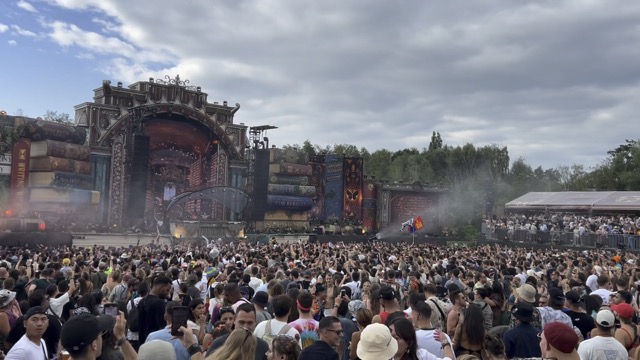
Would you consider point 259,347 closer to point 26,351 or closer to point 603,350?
point 26,351

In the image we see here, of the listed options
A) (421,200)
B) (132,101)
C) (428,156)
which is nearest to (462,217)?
(421,200)

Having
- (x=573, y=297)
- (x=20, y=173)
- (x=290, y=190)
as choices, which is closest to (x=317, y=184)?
(x=290, y=190)

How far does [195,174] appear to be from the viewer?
4709cm

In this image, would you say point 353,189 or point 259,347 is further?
point 353,189

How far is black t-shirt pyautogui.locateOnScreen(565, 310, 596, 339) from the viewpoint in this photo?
711 centimetres

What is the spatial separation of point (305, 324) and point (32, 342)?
2612 mm

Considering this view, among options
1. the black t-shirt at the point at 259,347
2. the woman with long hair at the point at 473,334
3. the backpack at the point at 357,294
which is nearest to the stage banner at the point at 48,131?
the backpack at the point at 357,294

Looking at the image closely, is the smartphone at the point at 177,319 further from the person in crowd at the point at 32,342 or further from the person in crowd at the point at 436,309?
the person in crowd at the point at 436,309

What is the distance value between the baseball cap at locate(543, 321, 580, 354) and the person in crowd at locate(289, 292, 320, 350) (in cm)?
232

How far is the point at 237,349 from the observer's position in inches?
140

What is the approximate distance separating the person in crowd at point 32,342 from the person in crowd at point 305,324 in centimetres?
238

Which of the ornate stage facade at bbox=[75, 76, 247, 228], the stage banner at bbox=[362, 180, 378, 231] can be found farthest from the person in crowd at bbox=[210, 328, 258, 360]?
the stage banner at bbox=[362, 180, 378, 231]

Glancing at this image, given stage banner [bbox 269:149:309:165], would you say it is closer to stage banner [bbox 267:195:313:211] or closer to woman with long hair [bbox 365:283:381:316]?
stage banner [bbox 267:195:313:211]

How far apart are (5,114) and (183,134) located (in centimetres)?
1373
